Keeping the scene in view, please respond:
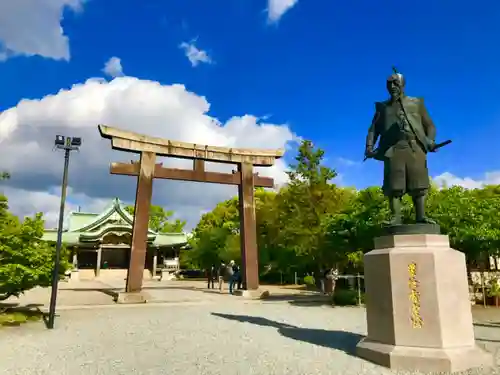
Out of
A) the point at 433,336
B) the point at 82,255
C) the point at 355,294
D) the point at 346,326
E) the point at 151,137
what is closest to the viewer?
the point at 433,336

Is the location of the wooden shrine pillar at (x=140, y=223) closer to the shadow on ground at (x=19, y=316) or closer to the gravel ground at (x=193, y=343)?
the gravel ground at (x=193, y=343)

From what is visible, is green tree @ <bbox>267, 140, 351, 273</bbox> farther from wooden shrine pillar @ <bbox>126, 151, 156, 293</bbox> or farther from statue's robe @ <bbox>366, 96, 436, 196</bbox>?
statue's robe @ <bbox>366, 96, 436, 196</bbox>

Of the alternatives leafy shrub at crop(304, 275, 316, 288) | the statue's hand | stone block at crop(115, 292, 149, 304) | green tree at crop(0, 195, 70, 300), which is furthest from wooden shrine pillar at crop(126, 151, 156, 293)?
leafy shrub at crop(304, 275, 316, 288)

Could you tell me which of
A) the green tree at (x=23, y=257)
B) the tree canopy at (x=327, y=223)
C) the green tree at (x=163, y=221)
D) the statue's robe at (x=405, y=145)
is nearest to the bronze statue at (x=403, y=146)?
the statue's robe at (x=405, y=145)

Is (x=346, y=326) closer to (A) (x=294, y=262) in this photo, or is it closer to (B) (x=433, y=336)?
(B) (x=433, y=336)

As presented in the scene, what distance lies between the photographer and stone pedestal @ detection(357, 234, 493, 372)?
5488 mm

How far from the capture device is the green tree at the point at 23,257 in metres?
9.73

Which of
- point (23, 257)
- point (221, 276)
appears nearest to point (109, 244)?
point (221, 276)

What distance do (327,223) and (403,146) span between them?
9428 millimetres

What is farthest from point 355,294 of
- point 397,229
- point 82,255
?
point 82,255

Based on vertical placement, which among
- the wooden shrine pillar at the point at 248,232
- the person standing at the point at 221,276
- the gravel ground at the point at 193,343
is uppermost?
the wooden shrine pillar at the point at 248,232

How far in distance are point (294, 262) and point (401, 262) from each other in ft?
66.5

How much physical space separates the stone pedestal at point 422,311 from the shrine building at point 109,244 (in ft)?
104

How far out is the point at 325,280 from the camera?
65.2ft
